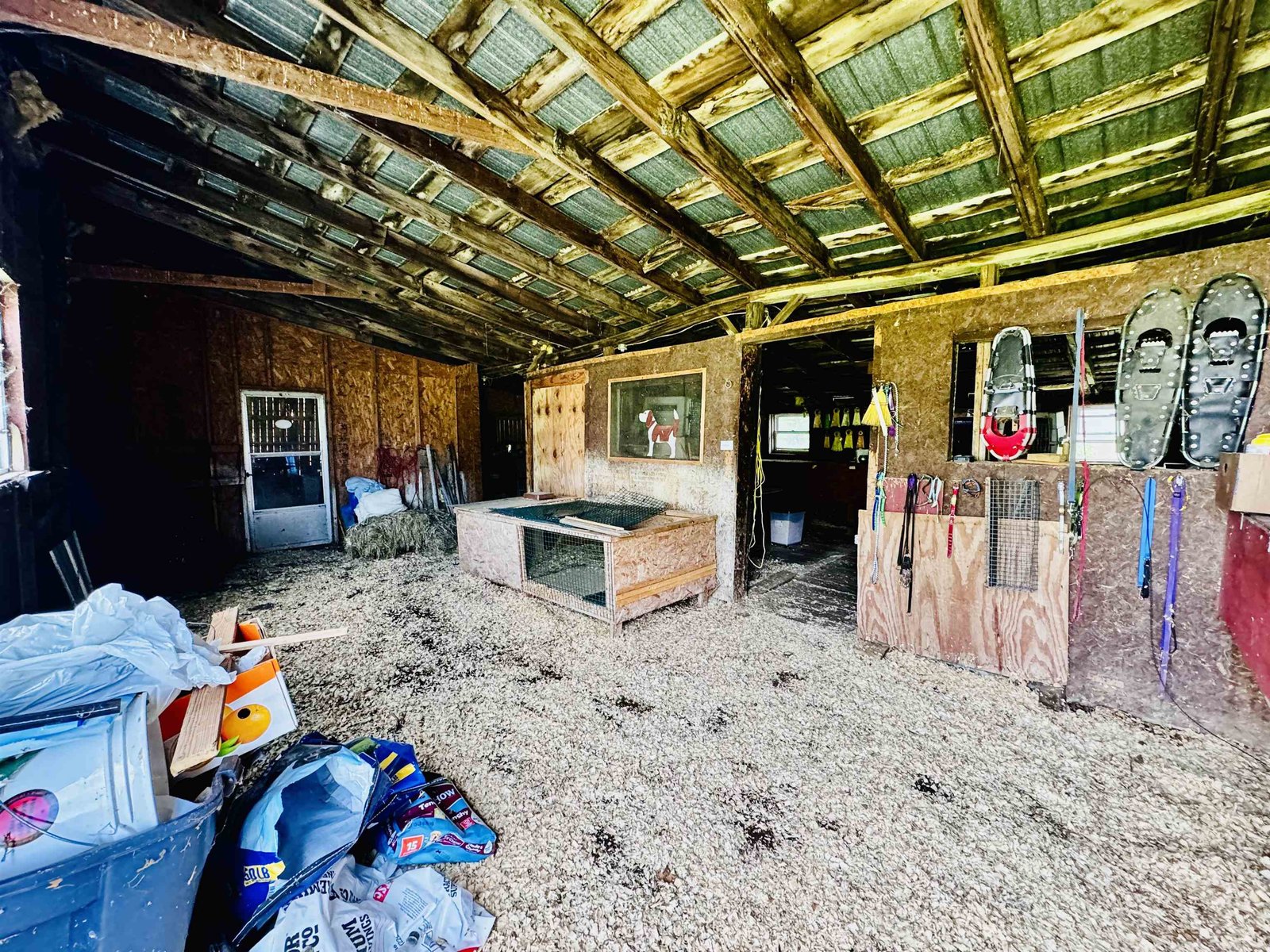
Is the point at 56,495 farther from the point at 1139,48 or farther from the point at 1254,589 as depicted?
the point at 1254,589

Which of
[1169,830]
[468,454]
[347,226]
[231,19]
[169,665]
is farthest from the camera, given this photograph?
[468,454]

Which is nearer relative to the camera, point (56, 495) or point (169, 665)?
point (169, 665)

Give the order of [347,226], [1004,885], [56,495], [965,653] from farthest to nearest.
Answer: [347,226] < [56,495] < [965,653] < [1004,885]

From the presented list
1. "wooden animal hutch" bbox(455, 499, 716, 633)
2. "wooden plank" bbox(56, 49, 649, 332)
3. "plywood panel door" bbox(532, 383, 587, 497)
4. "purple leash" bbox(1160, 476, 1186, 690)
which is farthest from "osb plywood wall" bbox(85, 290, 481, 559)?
"purple leash" bbox(1160, 476, 1186, 690)

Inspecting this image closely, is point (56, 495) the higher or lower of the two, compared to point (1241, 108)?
lower

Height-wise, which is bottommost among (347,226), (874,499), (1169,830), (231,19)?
(1169,830)

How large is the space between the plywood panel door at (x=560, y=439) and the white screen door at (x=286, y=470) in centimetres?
336

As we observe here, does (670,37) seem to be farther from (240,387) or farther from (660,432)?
(240,387)

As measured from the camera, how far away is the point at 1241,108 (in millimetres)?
1969

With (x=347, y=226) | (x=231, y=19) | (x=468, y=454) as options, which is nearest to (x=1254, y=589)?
(x=231, y=19)

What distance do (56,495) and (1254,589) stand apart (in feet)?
23.4

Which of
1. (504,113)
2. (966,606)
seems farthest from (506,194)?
(966,606)

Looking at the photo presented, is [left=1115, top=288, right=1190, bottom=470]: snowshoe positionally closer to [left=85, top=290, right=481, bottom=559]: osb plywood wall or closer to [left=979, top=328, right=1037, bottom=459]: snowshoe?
[left=979, top=328, right=1037, bottom=459]: snowshoe

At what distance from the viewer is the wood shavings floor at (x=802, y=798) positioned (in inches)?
59.6
